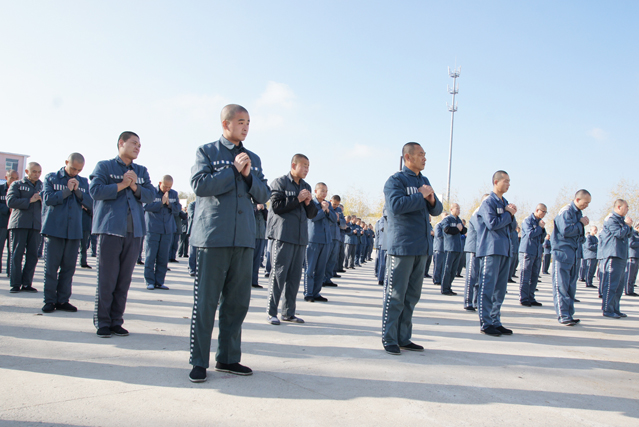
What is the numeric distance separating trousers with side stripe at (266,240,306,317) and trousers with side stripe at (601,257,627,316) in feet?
20.8

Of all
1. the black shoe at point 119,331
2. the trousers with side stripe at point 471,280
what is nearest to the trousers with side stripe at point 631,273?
the trousers with side stripe at point 471,280

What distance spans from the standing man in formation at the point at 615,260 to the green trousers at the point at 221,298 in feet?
25.9

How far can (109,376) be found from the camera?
3414mm

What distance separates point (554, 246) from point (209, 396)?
21.4ft

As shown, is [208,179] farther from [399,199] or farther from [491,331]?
[491,331]

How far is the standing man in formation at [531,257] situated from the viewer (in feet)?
32.5

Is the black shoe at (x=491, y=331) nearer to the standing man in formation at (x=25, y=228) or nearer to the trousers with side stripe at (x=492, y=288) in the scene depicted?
the trousers with side stripe at (x=492, y=288)

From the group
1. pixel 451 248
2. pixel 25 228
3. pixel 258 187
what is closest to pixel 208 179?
pixel 258 187

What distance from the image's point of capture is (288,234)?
6.10 m

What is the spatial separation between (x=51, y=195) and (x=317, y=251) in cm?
451

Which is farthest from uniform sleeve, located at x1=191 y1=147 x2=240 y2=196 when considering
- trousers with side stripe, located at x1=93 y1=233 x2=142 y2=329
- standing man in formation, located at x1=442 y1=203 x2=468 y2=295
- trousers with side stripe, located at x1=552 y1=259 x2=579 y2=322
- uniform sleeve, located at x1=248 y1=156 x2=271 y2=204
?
standing man in formation, located at x1=442 y1=203 x2=468 y2=295

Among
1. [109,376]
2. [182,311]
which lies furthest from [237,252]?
[182,311]

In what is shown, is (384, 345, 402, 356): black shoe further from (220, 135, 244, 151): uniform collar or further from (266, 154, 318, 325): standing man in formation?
(220, 135, 244, 151): uniform collar

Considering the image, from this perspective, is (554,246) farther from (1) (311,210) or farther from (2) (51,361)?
(2) (51,361)
